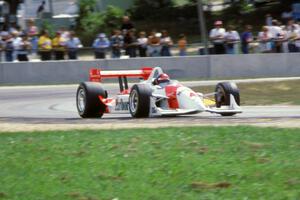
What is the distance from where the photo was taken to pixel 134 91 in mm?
14781

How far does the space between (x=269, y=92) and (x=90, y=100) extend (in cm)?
825

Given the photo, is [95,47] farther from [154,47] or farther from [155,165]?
[155,165]

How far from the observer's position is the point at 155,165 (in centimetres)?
836

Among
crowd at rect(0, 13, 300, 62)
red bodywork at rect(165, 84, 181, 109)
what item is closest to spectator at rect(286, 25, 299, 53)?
crowd at rect(0, 13, 300, 62)

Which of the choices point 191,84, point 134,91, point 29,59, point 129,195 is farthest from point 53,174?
point 29,59

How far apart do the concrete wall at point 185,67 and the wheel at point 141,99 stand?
12.0m

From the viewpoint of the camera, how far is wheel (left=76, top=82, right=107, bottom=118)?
15.7 m

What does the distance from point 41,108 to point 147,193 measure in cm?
1236

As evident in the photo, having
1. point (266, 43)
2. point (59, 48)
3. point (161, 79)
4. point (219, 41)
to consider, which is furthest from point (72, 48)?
point (161, 79)

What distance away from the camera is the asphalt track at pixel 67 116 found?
12844mm

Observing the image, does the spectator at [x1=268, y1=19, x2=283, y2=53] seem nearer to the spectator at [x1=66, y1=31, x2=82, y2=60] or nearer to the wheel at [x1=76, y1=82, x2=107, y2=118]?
the spectator at [x1=66, y1=31, x2=82, y2=60]

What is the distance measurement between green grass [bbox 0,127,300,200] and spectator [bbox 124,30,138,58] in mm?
18469

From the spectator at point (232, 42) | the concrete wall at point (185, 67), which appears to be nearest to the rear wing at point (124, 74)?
the concrete wall at point (185, 67)

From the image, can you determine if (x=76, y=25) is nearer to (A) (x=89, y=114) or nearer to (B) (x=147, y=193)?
(A) (x=89, y=114)
